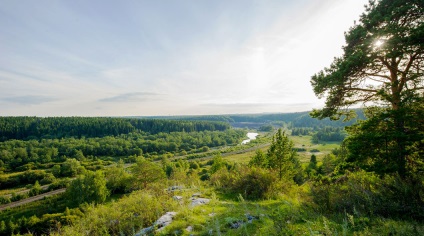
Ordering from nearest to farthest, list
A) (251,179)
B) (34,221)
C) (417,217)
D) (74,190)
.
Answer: (417,217), (251,179), (34,221), (74,190)

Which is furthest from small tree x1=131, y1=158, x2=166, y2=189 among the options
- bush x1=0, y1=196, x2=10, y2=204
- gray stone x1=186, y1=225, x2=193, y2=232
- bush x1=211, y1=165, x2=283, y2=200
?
gray stone x1=186, y1=225, x2=193, y2=232

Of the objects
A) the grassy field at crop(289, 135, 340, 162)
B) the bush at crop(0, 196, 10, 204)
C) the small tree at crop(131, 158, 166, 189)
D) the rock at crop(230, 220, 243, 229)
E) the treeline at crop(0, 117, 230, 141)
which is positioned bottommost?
the grassy field at crop(289, 135, 340, 162)

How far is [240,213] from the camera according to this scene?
310 inches

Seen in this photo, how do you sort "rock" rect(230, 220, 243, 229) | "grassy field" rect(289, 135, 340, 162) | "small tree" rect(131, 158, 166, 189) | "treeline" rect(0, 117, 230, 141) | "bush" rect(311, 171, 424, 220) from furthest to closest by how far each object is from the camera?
"treeline" rect(0, 117, 230, 141), "grassy field" rect(289, 135, 340, 162), "small tree" rect(131, 158, 166, 189), "rock" rect(230, 220, 243, 229), "bush" rect(311, 171, 424, 220)

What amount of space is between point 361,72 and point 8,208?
6208 cm

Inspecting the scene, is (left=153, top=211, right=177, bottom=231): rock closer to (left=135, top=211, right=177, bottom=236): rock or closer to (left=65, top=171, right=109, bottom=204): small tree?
(left=135, top=211, right=177, bottom=236): rock

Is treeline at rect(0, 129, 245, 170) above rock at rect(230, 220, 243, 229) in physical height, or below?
below

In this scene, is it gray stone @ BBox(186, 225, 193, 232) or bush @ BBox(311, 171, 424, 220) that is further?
gray stone @ BBox(186, 225, 193, 232)

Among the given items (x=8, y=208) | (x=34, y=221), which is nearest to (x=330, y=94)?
(x=34, y=221)

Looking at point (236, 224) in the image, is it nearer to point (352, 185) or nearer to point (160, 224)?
point (160, 224)

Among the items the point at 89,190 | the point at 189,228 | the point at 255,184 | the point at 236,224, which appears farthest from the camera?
the point at 89,190

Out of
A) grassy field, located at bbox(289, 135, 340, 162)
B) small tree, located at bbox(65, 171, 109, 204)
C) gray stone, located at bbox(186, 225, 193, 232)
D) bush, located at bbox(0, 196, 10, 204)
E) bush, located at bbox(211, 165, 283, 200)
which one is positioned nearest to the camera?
gray stone, located at bbox(186, 225, 193, 232)

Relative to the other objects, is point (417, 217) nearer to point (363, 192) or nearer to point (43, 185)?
point (363, 192)

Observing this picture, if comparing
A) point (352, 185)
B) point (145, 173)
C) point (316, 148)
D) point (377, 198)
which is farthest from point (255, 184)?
point (316, 148)
